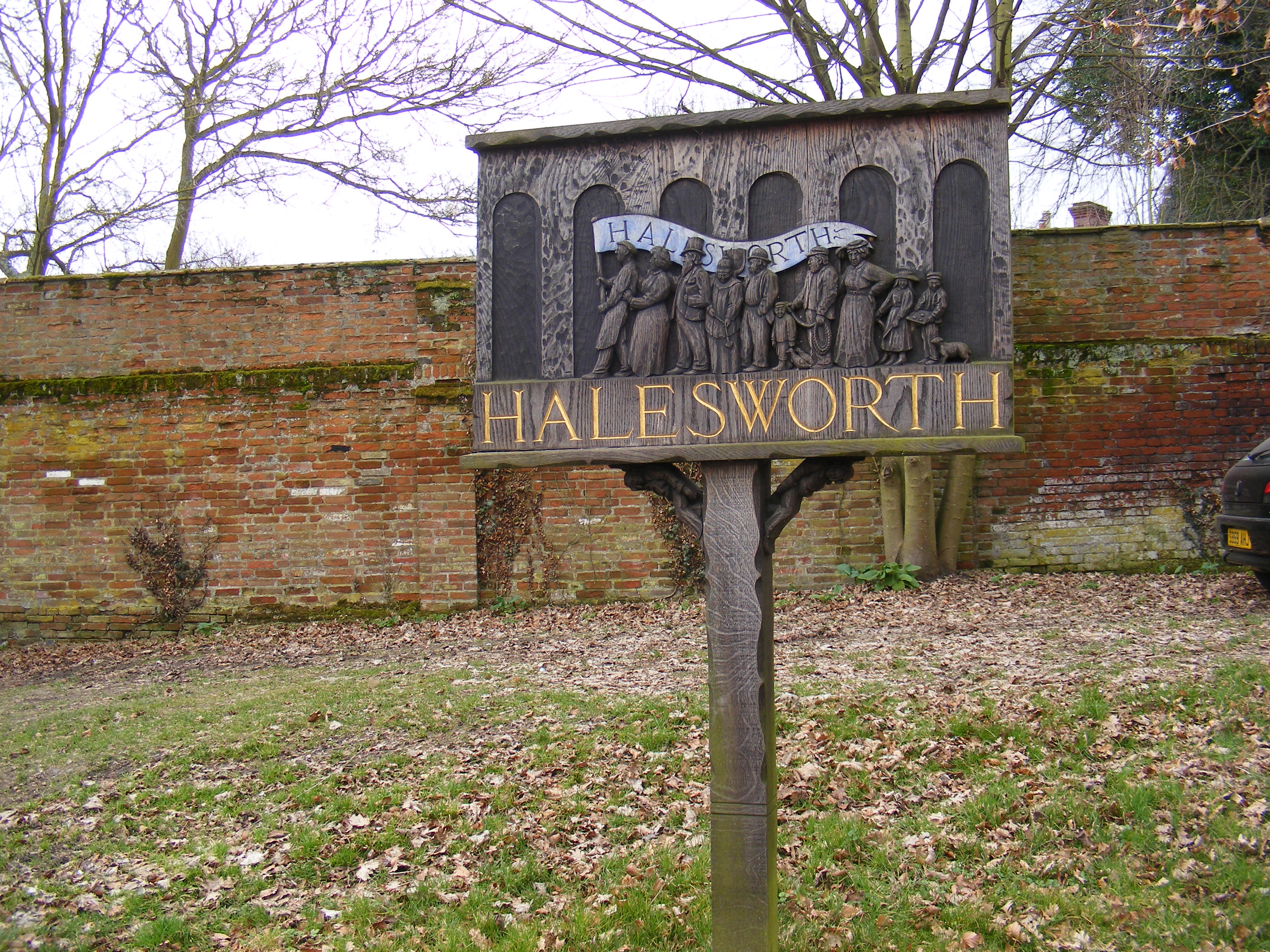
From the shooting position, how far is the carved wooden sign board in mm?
2559

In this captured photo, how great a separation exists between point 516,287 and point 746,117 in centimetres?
84

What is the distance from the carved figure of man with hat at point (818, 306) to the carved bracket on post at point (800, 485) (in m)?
0.30

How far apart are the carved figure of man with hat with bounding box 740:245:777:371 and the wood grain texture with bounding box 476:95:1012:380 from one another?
0.45ft

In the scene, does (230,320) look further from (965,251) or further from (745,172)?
(965,251)

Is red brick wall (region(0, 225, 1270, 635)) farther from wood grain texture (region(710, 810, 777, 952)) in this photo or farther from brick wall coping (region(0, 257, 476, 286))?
wood grain texture (region(710, 810, 777, 952))

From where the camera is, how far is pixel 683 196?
2746 millimetres

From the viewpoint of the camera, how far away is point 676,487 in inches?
110

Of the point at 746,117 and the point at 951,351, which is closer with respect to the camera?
the point at 951,351

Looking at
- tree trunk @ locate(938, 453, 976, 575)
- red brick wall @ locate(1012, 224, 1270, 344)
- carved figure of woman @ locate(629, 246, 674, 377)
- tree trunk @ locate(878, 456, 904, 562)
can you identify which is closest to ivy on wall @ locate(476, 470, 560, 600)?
tree trunk @ locate(878, 456, 904, 562)

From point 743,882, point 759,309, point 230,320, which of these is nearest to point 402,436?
point 230,320

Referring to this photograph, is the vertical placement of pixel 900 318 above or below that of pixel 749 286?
below

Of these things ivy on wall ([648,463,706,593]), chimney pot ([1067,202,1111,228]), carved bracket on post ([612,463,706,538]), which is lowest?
ivy on wall ([648,463,706,593])

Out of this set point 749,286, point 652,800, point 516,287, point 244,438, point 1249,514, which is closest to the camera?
point 749,286

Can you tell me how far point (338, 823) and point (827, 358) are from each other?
3261 millimetres
